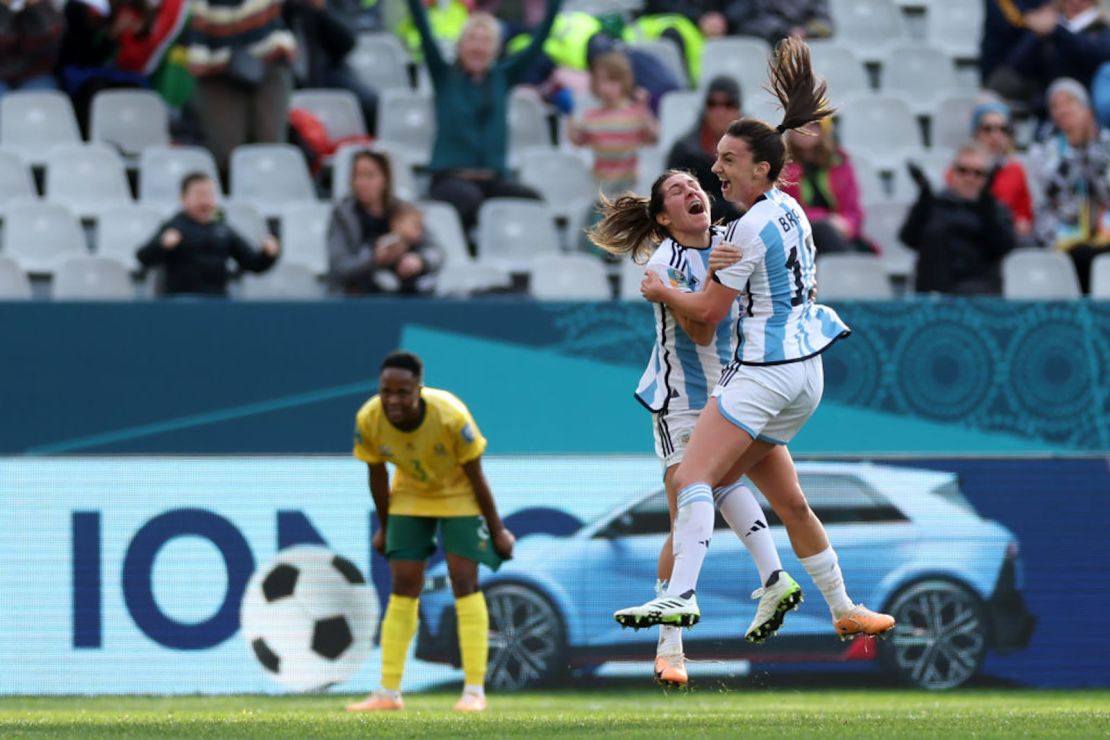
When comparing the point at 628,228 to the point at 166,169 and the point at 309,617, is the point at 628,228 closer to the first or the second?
the point at 309,617

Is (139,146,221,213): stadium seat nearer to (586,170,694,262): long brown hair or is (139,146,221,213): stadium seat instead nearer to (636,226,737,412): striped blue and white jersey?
(586,170,694,262): long brown hair

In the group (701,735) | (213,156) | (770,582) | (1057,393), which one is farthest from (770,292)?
(213,156)

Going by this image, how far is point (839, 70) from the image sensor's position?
16.2 meters

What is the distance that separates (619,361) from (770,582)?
5.05 meters

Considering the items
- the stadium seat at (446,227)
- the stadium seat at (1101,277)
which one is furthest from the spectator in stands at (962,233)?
the stadium seat at (446,227)

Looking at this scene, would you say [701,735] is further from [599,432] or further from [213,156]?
[213,156]

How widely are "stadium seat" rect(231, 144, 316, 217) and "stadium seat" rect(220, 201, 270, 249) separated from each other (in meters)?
0.46

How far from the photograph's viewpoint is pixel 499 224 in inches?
554

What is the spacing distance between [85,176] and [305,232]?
163cm

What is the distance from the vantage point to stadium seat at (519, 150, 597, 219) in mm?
15016

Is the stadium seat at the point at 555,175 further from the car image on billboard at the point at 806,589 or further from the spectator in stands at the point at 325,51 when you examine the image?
the car image on billboard at the point at 806,589

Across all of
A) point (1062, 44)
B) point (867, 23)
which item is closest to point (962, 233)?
point (1062, 44)

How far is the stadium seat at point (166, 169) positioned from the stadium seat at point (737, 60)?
3.90m

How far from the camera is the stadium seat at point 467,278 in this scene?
43.8 ft
